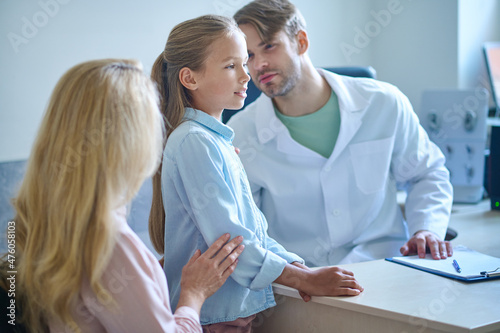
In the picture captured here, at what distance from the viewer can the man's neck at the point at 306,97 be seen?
70.8 inches

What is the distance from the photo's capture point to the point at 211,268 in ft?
3.47

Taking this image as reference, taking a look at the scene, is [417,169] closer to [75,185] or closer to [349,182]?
[349,182]

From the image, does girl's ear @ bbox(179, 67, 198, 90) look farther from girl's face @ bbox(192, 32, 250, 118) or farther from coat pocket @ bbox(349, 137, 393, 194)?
coat pocket @ bbox(349, 137, 393, 194)

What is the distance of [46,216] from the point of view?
850 millimetres

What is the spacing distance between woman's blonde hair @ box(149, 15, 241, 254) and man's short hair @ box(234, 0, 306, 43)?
49 centimetres

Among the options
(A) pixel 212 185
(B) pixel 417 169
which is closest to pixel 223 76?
(A) pixel 212 185

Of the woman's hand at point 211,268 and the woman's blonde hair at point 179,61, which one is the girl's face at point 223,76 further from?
the woman's hand at point 211,268

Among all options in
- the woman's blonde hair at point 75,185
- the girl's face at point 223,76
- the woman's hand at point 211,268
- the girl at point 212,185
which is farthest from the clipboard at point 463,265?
the woman's blonde hair at point 75,185

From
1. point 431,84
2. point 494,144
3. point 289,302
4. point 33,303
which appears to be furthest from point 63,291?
point 431,84

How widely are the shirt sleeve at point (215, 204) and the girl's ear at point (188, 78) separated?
14cm

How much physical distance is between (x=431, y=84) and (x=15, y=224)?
234cm

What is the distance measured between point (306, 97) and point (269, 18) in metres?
0.29

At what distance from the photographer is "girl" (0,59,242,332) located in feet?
2.71

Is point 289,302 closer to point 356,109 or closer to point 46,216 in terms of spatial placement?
point 46,216
